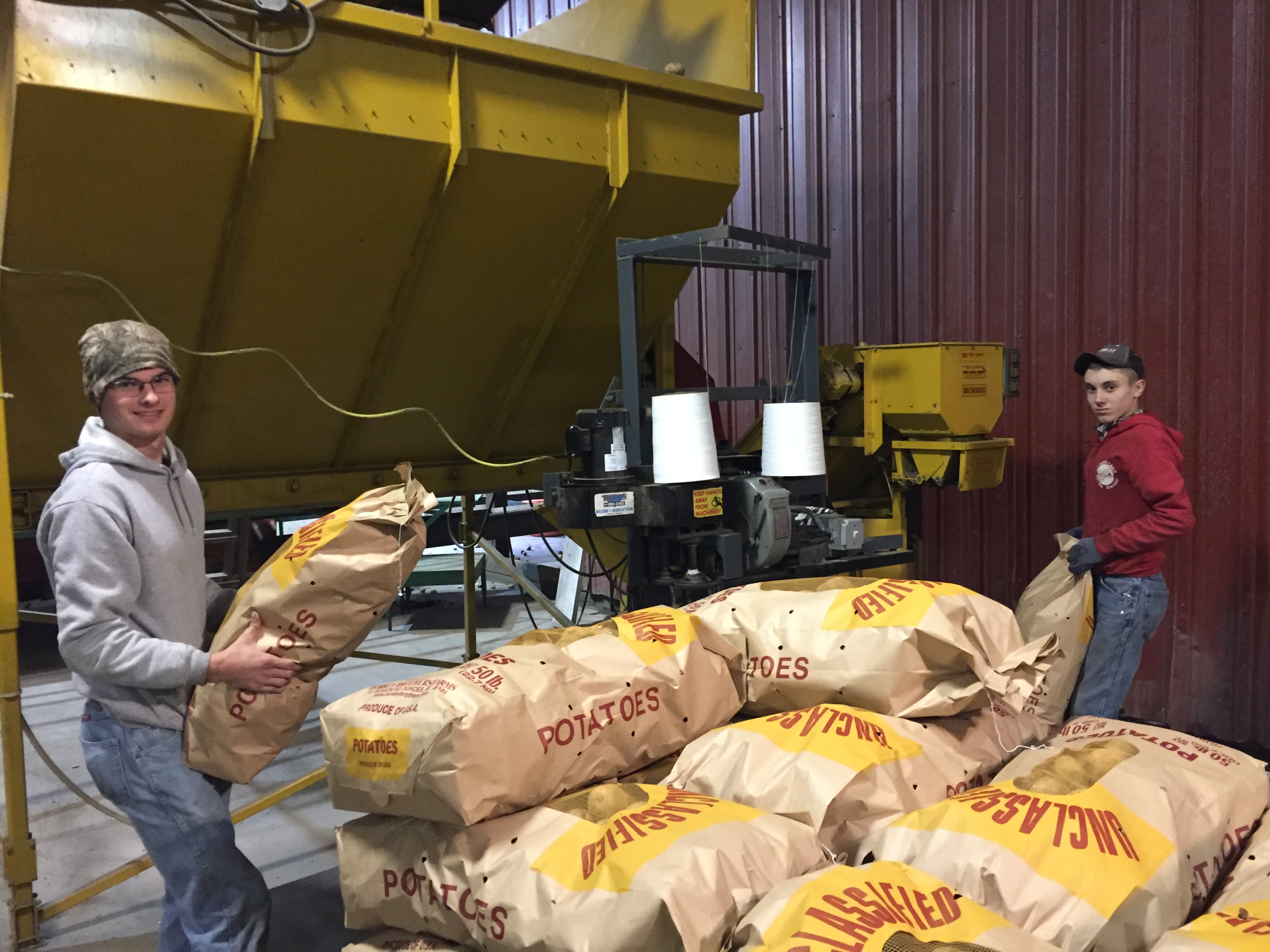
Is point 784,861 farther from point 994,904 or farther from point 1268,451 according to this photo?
point 1268,451

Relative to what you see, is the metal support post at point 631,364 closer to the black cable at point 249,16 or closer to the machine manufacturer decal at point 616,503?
the machine manufacturer decal at point 616,503

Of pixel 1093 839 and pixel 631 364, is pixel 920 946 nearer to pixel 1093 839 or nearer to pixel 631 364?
pixel 1093 839

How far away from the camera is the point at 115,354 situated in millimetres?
2082

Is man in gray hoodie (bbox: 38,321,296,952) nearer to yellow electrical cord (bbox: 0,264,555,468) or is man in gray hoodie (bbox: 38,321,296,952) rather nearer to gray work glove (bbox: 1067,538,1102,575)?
yellow electrical cord (bbox: 0,264,555,468)

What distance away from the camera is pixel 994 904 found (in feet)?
5.19

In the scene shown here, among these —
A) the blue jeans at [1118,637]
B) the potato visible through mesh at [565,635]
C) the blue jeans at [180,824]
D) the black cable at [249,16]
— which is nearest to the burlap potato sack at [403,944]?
the blue jeans at [180,824]

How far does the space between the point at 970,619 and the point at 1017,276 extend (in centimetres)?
Result: 319

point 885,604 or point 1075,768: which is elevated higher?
point 885,604

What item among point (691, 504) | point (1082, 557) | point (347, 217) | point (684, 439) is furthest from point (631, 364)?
point (1082, 557)

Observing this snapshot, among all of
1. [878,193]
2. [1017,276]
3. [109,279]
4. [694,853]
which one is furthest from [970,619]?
[878,193]

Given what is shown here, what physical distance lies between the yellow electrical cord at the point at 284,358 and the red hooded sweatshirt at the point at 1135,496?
218 centimetres

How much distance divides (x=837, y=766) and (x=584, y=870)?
520mm

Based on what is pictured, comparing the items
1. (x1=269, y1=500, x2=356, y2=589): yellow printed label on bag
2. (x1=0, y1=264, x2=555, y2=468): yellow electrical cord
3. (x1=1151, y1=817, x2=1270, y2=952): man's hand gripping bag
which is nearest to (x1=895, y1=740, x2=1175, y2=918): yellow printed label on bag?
(x1=1151, y1=817, x2=1270, y2=952): man's hand gripping bag

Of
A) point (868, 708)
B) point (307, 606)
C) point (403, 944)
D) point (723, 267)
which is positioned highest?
point (723, 267)
